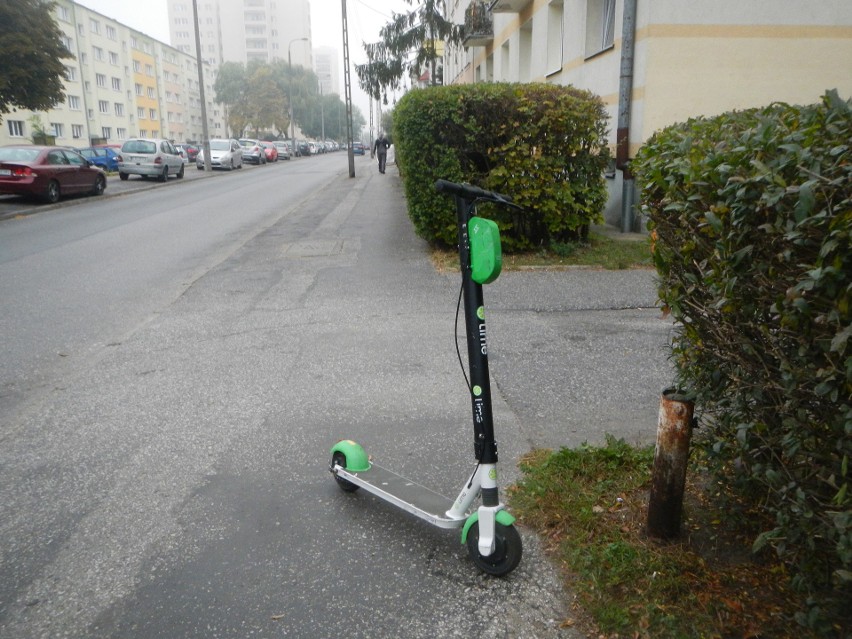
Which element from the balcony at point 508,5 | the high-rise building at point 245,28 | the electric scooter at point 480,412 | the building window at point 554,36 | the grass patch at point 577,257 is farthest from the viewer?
the high-rise building at point 245,28

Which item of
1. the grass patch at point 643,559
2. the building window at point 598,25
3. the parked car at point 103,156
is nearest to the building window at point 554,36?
the building window at point 598,25

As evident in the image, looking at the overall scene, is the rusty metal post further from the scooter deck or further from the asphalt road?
the scooter deck

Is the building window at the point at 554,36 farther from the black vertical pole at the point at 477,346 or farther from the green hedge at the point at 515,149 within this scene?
the black vertical pole at the point at 477,346

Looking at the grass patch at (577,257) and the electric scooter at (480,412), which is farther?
the grass patch at (577,257)

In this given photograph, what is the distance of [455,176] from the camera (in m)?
9.63

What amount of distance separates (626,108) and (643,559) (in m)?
11.2

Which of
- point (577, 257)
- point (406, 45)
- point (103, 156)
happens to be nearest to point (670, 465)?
point (577, 257)

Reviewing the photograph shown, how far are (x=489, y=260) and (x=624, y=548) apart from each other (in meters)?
1.34

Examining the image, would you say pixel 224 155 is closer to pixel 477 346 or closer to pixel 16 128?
pixel 16 128

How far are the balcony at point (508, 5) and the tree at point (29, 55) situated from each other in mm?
13571

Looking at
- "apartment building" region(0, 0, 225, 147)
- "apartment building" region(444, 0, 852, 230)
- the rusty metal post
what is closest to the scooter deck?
the rusty metal post

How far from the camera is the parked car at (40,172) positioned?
18.5m

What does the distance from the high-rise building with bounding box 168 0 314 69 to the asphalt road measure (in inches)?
6051

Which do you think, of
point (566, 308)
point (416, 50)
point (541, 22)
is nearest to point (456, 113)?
point (566, 308)
